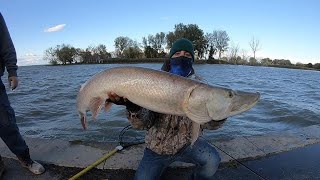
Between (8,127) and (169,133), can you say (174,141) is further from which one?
(8,127)

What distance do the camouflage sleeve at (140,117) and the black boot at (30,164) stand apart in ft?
5.80

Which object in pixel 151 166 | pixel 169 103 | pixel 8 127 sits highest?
pixel 169 103

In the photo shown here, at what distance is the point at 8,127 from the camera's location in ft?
14.0

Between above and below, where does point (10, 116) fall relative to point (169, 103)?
below

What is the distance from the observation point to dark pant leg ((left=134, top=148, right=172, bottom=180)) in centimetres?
379

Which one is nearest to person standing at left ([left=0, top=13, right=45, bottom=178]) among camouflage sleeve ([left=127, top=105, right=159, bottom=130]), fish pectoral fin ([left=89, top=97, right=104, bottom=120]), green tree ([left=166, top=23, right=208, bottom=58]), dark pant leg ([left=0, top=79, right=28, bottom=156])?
dark pant leg ([left=0, top=79, right=28, bottom=156])

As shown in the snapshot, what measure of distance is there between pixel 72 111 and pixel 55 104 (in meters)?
2.49

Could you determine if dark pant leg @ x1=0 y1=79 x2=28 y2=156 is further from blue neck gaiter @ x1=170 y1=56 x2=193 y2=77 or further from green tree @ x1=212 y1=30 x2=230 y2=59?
green tree @ x1=212 y1=30 x2=230 y2=59

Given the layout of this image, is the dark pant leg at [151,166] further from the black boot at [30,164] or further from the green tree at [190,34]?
the green tree at [190,34]

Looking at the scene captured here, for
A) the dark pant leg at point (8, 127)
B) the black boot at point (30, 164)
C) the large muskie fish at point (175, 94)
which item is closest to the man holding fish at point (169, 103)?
the large muskie fish at point (175, 94)

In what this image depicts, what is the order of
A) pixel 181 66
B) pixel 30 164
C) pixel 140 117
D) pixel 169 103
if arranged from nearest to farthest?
pixel 169 103 < pixel 140 117 < pixel 181 66 < pixel 30 164

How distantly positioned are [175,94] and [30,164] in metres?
2.69

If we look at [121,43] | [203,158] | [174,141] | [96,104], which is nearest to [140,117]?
[96,104]

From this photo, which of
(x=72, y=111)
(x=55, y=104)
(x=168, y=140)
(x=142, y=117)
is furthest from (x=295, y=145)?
(x=55, y=104)
